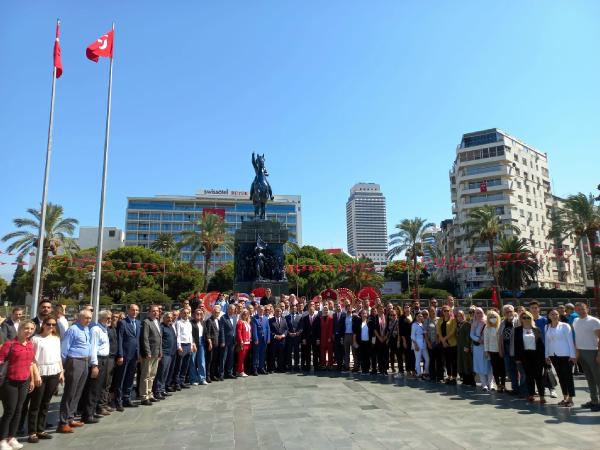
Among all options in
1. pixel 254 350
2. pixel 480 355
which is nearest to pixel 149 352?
pixel 254 350

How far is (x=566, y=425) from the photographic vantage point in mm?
6629

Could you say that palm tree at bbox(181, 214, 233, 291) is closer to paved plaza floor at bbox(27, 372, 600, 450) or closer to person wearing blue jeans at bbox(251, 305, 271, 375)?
person wearing blue jeans at bbox(251, 305, 271, 375)

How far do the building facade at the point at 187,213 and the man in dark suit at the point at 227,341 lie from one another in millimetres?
89319

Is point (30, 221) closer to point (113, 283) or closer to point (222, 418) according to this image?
point (113, 283)

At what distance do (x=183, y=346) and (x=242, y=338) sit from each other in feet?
7.04

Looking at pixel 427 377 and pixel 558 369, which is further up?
pixel 558 369

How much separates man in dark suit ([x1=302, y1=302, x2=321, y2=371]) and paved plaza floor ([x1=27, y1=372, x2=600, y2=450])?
2.94 metres

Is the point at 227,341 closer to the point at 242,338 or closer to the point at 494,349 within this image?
the point at 242,338

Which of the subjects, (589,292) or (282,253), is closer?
(282,253)

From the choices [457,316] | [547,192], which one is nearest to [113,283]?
[457,316]

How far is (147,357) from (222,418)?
2343mm

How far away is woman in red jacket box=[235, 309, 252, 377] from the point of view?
38.1 feet

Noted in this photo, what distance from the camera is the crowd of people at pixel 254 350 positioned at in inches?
258

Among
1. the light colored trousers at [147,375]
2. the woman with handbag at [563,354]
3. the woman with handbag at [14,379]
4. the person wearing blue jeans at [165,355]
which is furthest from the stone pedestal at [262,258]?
the woman with handbag at [14,379]
